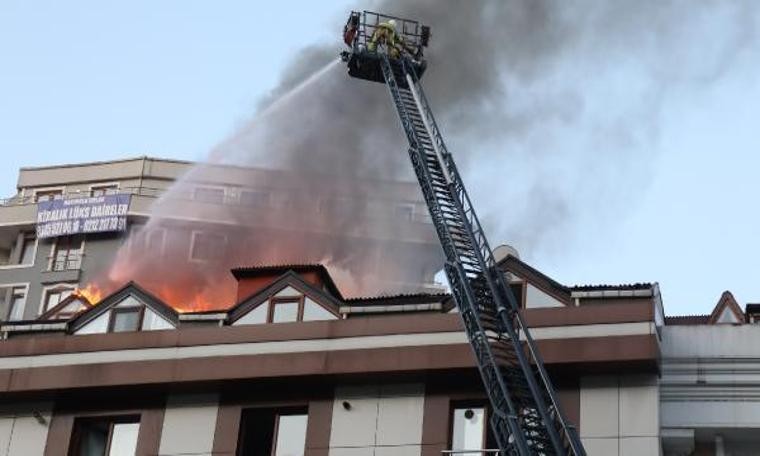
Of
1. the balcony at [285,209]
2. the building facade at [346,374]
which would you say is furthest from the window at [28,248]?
the building facade at [346,374]

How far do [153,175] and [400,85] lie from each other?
3570cm

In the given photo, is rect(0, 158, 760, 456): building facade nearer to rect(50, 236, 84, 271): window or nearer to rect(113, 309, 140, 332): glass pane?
rect(113, 309, 140, 332): glass pane

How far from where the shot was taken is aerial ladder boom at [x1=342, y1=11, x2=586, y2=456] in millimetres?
27359

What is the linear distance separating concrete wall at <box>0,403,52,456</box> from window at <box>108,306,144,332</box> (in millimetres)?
2256

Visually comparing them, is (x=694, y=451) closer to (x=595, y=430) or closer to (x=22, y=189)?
(x=595, y=430)

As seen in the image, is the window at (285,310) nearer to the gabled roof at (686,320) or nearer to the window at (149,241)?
the gabled roof at (686,320)

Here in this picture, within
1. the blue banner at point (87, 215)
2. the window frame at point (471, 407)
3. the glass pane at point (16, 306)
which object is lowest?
the window frame at point (471, 407)

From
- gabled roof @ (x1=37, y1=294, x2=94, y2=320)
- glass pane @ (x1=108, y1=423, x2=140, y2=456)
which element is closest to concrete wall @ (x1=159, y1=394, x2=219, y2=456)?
glass pane @ (x1=108, y1=423, x2=140, y2=456)

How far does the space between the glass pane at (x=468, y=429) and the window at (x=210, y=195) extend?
3587 cm

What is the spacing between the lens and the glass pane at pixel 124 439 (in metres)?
30.8

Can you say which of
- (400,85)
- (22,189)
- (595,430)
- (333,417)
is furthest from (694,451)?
(22,189)

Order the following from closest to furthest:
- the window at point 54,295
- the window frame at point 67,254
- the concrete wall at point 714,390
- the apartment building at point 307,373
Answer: the concrete wall at point 714,390 → the apartment building at point 307,373 → the window at point 54,295 → the window frame at point 67,254

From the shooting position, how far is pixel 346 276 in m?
62.0

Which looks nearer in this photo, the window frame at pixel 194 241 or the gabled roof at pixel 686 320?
the gabled roof at pixel 686 320
